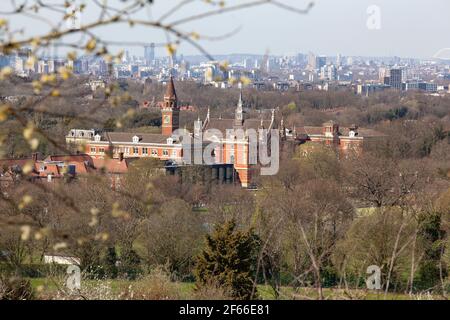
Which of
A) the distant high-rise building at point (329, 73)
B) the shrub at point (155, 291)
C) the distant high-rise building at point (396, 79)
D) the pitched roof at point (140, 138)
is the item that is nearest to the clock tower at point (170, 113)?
the pitched roof at point (140, 138)

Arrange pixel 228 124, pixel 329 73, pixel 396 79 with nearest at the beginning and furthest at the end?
pixel 228 124
pixel 396 79
pixel 329 73

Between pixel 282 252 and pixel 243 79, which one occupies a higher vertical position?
pixel 243 79

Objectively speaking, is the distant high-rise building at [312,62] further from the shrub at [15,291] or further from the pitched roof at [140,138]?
the shrub at [15,291]

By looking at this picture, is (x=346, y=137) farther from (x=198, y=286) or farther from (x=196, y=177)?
(x=198, y=286)

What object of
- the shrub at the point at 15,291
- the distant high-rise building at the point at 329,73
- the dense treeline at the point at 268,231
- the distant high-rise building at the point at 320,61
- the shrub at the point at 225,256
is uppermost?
the shrub at the point at 15,291

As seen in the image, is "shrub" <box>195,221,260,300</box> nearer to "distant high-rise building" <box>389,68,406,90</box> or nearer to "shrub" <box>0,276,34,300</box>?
"shrub" <box>0,276,34,300</box>

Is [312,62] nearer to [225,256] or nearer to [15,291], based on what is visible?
[225,256]

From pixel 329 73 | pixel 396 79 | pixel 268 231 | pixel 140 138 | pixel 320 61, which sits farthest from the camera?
pixel 320 61

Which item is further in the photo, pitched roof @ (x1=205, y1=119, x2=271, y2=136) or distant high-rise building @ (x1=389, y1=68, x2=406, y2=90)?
distant high-rise building @ (x1=389, y1=68, x2=406, y2=90)

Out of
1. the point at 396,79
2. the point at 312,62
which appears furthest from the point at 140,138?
the point at 312,62

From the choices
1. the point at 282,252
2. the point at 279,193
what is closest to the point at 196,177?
the point at 279,193

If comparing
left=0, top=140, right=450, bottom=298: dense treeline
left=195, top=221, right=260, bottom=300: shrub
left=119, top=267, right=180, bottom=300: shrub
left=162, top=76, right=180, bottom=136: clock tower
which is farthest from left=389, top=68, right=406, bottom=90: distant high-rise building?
left=119, top=267, right=180, bottom=300: shrub
